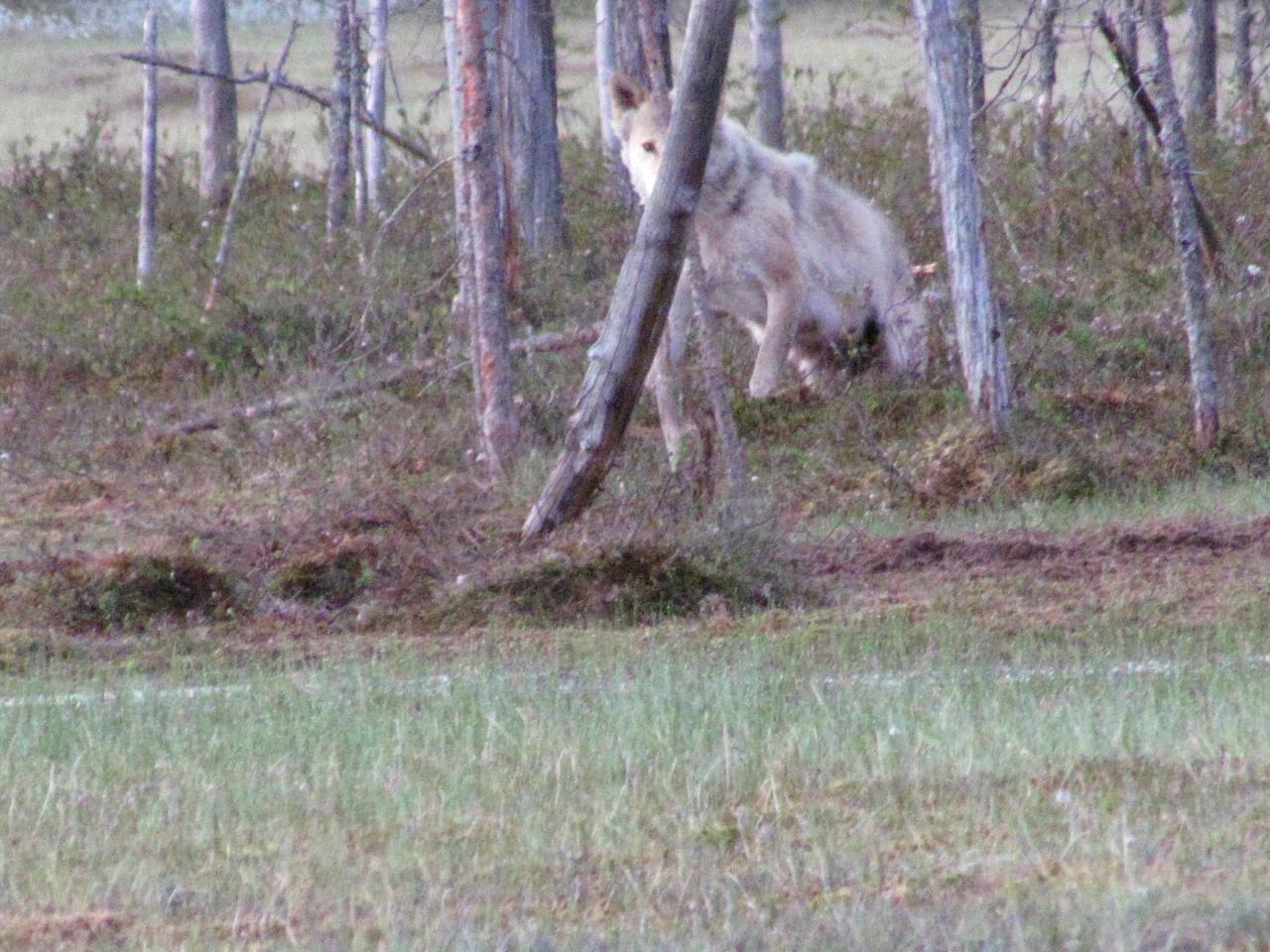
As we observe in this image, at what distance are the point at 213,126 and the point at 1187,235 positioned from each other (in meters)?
14.5

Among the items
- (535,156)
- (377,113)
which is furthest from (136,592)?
(377,113)

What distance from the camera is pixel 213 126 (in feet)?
73.5

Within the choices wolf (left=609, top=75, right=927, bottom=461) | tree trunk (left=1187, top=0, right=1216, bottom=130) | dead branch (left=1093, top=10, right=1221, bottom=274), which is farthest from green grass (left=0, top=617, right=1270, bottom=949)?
tree trunk (left=1187, top=0, right=1216, bottom=130)

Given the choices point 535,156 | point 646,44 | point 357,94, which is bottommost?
point 646,44

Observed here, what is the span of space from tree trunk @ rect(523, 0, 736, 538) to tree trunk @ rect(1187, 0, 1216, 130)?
12.8 meters

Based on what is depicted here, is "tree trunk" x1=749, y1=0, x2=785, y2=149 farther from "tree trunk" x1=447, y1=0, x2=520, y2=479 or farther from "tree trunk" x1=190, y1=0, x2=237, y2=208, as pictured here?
"tree trunk" x1=447, y1=0, x2=520, y2=479

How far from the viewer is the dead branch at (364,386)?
14.0 meters

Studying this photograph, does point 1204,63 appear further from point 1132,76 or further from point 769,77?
point 1132,76

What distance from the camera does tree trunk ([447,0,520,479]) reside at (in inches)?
420

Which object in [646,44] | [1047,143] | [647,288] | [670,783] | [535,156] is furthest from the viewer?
[1047,143]

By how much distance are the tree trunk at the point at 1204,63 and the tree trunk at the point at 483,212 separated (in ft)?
37.8

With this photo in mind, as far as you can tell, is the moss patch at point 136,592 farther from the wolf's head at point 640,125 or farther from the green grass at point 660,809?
the wolf's head at point 640,125

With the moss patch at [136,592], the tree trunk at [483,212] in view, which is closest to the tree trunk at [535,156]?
the tree trunk at [483,212]

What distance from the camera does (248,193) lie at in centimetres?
2181
